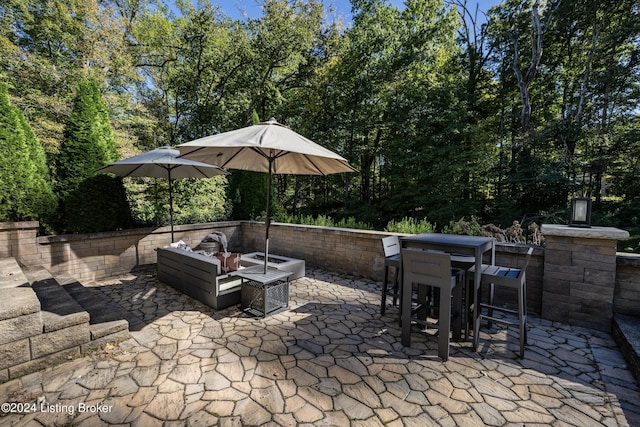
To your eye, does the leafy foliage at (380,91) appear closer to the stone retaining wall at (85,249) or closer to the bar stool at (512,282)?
the stone retaining wall at (85,249)

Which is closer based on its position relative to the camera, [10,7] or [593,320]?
[593,320]

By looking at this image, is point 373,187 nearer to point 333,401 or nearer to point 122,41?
point 122,41

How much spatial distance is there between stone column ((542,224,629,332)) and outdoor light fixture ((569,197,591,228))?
124 millimetres

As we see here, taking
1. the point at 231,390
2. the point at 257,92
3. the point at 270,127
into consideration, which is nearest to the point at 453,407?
the point at 231,390

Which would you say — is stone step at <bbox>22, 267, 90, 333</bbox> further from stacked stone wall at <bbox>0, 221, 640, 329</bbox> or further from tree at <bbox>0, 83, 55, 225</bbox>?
tree at <bbox>0, 83, 55, 225</bbox>

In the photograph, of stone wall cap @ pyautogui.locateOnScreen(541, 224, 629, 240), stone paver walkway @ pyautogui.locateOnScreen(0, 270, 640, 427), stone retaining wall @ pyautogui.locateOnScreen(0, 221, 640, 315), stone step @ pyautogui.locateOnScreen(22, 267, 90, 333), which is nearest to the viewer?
stone paver walkway @ pyautogui.locateOnScreen(0, 270, 640, 427)

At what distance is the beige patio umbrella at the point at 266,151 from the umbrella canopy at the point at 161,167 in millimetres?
807

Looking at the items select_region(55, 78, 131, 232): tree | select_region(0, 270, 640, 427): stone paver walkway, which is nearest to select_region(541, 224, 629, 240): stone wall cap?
select_region(0, 270, 640, 427): stone paver walkway

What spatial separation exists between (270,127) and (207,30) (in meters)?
10.9

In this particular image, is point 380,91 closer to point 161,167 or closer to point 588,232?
point 161,167

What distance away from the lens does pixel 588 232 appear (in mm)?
3072

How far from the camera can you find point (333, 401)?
1.99 m

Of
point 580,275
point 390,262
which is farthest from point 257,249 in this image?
point 580,275

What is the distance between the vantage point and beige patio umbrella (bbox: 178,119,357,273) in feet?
9.09
